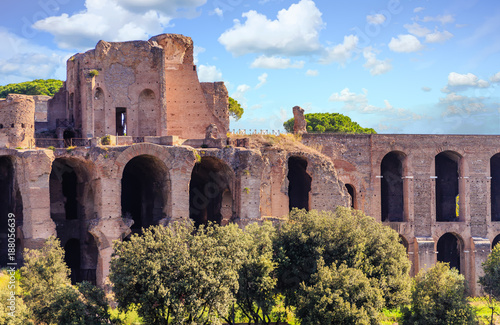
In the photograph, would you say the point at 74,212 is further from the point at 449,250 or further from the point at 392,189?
the point at 449,250

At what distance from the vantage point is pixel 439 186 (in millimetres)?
46750

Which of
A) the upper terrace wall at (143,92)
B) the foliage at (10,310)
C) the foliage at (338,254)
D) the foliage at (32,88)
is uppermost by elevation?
the foliage at (32,88)

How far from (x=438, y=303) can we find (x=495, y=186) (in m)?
22.4

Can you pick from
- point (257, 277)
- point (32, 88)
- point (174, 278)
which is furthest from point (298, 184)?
point (32, 88)

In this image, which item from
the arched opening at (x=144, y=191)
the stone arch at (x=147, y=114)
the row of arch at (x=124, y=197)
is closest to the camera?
the row of arch at (x=124, y=197)

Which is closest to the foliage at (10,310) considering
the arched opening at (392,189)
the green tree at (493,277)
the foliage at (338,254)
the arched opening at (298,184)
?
the foliage at (338,254)

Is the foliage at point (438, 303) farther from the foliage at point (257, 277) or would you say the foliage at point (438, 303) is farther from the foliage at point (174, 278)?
the foliage at point (174, 278)

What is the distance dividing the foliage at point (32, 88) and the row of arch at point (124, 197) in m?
32.2

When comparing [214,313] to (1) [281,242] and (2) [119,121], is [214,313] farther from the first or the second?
(2) [119,121]

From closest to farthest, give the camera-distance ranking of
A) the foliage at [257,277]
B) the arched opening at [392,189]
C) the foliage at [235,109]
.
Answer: the foliage at [257,277]
the arched opening at [392,189]
the foliage at [235,109]

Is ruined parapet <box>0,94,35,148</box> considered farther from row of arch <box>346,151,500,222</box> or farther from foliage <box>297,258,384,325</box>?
row of arch <box>346,151,500,222</box>

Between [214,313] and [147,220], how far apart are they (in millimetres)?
12073

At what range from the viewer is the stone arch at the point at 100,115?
3572 cm

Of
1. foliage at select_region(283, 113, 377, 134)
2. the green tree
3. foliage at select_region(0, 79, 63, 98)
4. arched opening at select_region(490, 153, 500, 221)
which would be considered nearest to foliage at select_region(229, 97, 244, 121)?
foliage at select_region(283, 113, 377, 134)
